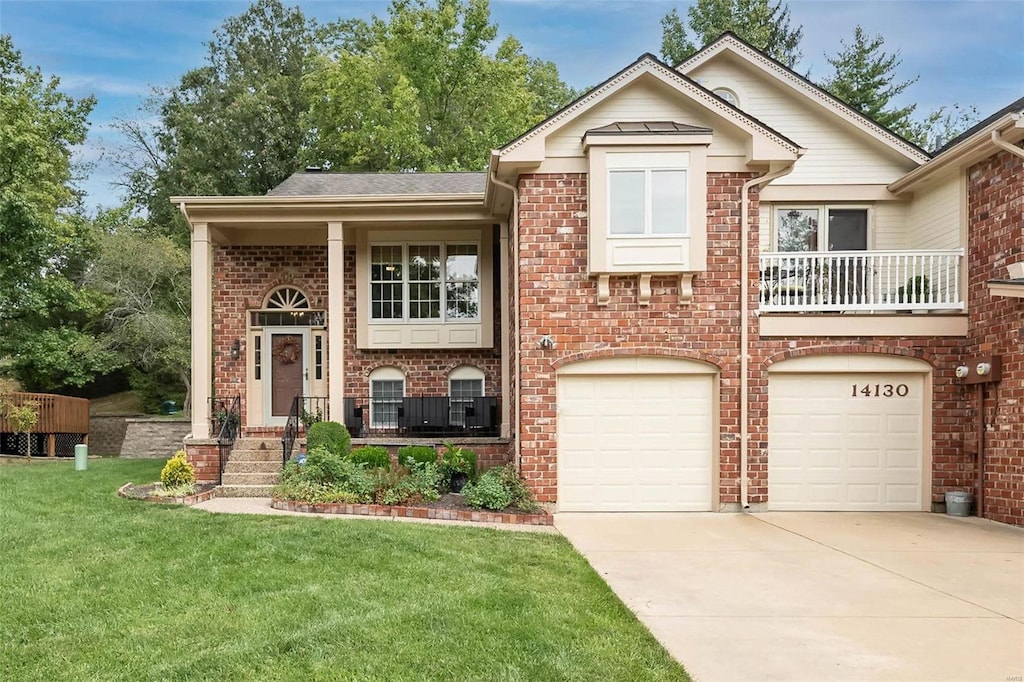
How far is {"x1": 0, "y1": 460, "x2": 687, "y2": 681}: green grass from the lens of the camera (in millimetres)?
3996

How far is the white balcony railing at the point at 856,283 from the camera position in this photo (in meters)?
10.1

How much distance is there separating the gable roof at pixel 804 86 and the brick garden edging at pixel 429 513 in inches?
335

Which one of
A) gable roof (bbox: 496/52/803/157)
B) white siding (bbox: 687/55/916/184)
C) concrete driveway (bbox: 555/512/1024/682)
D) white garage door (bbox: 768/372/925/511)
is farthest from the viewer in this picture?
white siding (bbox: 687/55/916/184)

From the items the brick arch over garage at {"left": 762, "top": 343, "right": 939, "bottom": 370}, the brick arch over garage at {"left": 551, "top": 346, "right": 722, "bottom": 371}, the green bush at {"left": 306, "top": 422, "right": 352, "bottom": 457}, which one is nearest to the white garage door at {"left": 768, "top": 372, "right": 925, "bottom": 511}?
the brick arch over garage at {"left": 762, "top": 343, "right": 939, "bottom": 370}

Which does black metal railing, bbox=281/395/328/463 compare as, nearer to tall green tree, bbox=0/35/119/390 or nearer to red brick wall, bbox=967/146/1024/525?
red brick wall, bbox=967/146/1024/525

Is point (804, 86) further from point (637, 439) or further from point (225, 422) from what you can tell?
point (225, 422)

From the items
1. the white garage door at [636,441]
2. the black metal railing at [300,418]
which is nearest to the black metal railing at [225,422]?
the black metal railing at [300,418]

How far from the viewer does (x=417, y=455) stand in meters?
10.4

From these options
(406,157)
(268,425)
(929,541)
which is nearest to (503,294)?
(268,425)

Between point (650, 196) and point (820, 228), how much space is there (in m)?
4.29

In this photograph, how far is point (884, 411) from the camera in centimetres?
1018

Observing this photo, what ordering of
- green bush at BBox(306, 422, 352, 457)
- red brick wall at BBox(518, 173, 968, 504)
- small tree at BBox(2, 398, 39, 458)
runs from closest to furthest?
red brick wall at BBox(518, 173, 968, 504)
green bush at BBox(306, 422, 352, 457)
small tree at BBox(2, 398, 39, 458)

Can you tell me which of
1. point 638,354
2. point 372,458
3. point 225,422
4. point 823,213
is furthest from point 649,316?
point 225,422

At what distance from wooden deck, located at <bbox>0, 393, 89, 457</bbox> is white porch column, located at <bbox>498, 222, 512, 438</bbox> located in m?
12.7
